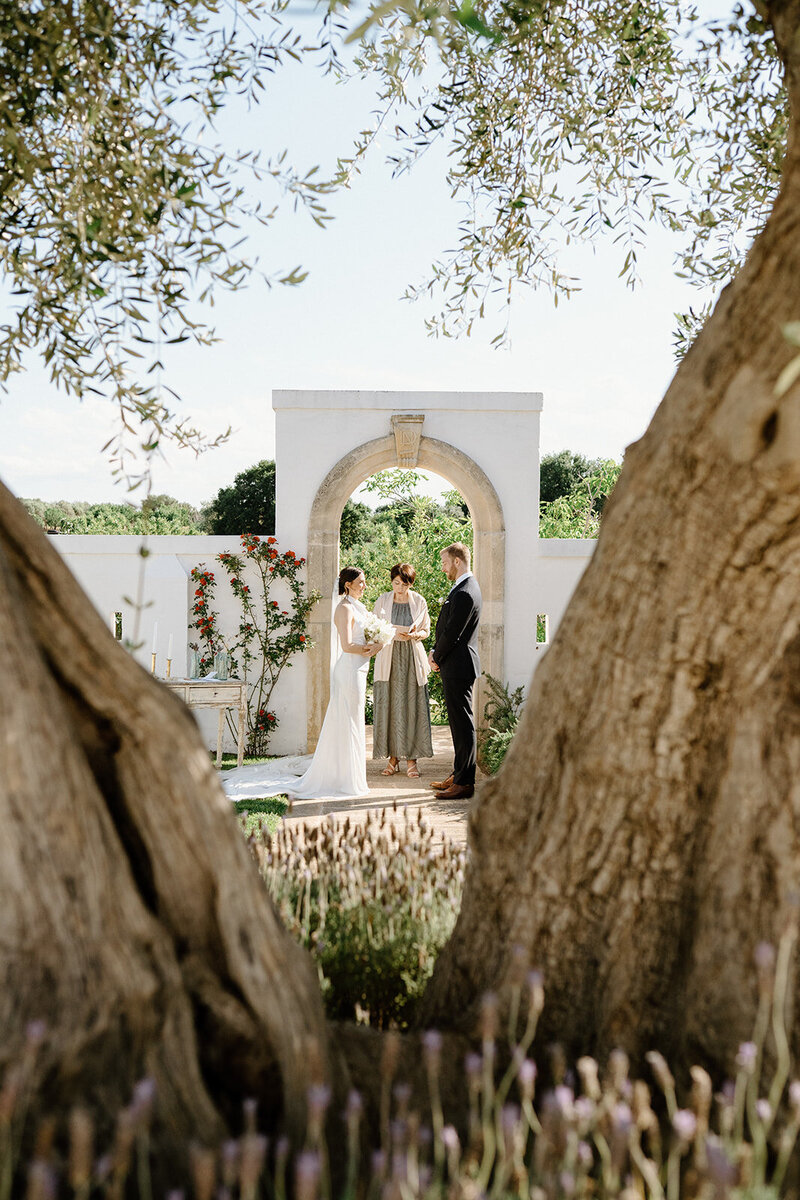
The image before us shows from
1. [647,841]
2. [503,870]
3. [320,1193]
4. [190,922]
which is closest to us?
[320,1193]

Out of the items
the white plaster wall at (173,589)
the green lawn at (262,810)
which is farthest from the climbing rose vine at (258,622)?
the green lawn at (262,810)

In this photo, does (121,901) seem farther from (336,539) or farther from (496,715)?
(336,539)

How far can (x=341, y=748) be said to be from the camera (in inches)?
363

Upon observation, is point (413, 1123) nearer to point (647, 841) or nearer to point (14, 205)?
point (647, 841)

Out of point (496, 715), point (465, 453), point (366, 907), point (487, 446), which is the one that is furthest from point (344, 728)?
point (366, 907)

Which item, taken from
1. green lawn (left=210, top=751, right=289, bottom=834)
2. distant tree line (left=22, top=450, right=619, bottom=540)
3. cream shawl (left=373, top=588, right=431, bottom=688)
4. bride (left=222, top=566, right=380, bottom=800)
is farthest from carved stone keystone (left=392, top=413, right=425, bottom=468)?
green lawn (left=210, top=751, right=289, bottom=834)

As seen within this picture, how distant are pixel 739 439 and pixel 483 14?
2511 millimetres

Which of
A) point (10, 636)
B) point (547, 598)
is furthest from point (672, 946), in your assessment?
point (547, 598)

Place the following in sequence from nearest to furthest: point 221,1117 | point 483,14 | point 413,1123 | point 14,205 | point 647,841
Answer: point 413,1123
point 221,1117
point 647,841
point 14,205
point 483,14

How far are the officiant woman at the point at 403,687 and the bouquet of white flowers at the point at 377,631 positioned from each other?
17.3 inches

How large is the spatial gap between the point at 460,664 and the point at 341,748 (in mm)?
1456

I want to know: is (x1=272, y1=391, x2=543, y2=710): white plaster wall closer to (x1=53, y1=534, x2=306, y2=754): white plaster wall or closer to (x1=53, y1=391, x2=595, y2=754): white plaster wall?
(x1=53, y1=391, x2=595, y2=754): white plaster wall

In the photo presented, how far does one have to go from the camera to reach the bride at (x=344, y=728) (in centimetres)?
920

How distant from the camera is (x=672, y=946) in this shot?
208 centimetres
